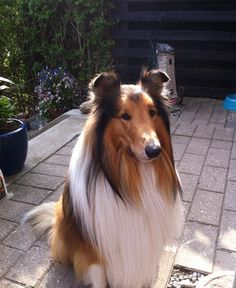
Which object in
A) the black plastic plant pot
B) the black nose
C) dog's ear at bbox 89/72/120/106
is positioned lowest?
the black plastic plant pot

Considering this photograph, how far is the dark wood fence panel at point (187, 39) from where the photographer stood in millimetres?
5410

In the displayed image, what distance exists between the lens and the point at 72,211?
191cm

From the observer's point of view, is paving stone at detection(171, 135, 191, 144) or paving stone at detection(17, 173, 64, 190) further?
paving stone at detection(171, 135, 191, 144)

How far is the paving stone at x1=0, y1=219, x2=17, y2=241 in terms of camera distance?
2.68m

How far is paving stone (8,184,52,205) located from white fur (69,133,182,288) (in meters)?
1.34

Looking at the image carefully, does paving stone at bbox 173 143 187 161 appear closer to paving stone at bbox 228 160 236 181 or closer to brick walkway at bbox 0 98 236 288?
brick walkway at bbox 0 98 236 288

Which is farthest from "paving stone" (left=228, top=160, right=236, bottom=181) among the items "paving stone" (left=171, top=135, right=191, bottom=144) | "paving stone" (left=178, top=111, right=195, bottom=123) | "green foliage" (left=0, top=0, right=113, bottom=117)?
"green foliage" (left=0, top=0, right=113, bottom=117)

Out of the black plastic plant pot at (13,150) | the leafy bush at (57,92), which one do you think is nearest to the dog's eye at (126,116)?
the black plastic plant pot at (13,150)

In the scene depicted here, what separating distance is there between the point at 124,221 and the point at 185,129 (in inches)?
116

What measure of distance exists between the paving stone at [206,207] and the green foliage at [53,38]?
3.33 meters

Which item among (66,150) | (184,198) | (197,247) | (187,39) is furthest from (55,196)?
(187,39)

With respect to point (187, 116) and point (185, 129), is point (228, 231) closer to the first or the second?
point (185, 129)

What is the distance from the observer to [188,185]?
3.26 metres

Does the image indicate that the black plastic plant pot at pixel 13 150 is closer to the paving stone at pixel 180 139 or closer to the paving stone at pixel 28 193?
the paving stone at pixel 28 193
